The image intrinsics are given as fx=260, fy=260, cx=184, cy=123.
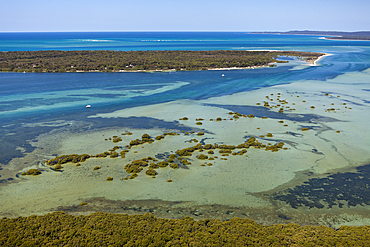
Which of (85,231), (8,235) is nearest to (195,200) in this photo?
(85,231)

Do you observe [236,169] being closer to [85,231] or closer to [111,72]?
[85,231]

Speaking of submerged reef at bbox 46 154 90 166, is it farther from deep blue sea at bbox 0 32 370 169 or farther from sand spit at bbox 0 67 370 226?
deep blue sea at bbox 0 32 370 169

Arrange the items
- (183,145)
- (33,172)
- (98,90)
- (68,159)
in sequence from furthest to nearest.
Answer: (98,90), (183,145), (68,159), (33,172)

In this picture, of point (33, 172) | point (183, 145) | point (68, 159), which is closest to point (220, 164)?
point (183, 145)

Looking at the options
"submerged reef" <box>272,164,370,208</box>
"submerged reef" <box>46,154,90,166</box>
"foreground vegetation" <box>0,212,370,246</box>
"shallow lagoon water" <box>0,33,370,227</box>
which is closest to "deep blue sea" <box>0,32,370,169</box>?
"shallow lagoon water" <box>0,33,370,227</box>

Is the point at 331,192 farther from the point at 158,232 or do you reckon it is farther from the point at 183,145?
the point at 183,145

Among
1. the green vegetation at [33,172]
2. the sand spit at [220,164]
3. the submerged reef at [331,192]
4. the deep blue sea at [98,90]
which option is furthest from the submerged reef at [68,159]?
the submerged reef at [331,192]
